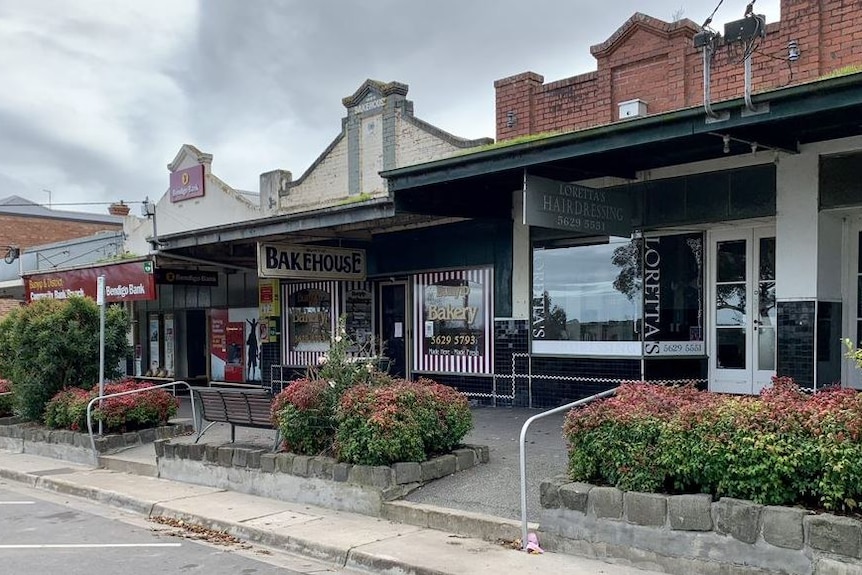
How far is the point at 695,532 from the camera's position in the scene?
5.73 metres

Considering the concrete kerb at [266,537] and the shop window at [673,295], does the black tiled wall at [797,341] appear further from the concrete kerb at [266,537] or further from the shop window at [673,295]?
the concrete kerb at [266,537]

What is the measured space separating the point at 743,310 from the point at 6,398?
44.0 ft

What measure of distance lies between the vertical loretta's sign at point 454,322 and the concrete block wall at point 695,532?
7.09 m

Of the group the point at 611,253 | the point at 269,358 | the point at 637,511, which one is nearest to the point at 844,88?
the point at 637,511

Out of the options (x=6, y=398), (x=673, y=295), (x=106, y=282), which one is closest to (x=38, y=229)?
(x=106, y=282)

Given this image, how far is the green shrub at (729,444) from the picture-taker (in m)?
5.29

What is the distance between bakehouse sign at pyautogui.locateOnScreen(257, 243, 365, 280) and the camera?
14.3 m

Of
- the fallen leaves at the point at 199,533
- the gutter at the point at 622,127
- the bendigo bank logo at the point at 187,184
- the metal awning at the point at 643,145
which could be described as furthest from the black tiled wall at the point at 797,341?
the bendigo bank logo at the point at 187,184

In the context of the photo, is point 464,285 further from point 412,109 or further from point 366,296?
point 412,109

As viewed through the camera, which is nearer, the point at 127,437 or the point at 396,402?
the point at 396,402

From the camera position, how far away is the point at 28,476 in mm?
11367

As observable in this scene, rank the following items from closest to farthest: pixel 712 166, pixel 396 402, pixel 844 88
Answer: pixel 844 88 → pixel 396 402 → pixel 712 166

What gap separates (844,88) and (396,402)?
532 cm

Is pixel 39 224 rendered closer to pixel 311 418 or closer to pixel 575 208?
pixel 311 418
